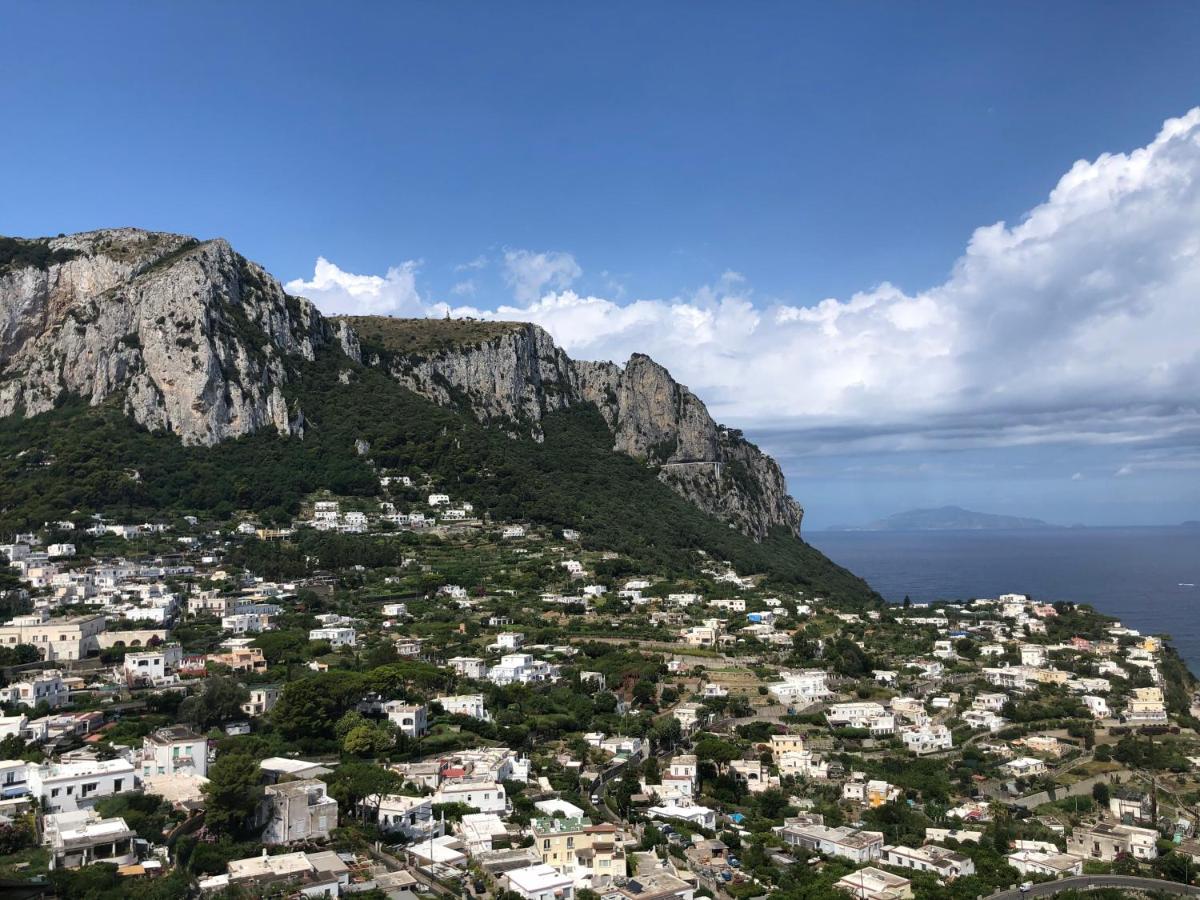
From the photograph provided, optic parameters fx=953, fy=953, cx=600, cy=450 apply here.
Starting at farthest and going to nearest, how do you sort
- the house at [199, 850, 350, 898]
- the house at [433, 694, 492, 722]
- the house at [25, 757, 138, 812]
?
the house at [433, 694, 492, 722], the house at [25, 757, 138, 812], the house at [199, 850, 350, 898]

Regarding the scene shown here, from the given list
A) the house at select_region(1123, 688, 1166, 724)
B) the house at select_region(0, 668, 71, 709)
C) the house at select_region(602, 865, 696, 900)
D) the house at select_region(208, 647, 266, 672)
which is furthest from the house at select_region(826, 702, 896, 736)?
the house at select_region(0, 668, 71, 709)

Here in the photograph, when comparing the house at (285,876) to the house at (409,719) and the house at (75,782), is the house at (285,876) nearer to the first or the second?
the house at (75,782)

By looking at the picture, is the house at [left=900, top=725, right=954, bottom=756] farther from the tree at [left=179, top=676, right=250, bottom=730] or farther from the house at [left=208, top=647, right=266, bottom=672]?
the house at [left=208, top=647, right=266, bottom=672]

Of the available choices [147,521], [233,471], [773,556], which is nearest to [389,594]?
[147,521]

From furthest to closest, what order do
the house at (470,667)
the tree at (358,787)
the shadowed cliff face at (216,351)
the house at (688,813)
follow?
the shadowed cliff face at (216,351) < the house at (470,667) < the house at (688,813) < the tree at (358,787)

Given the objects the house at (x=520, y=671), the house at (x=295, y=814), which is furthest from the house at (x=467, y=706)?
the house at (x=295, y=814)

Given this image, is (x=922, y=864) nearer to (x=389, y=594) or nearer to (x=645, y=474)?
(x=389, y=594)
